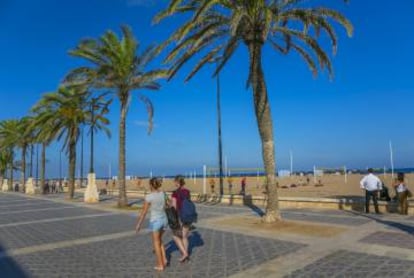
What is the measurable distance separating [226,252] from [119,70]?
14.5m

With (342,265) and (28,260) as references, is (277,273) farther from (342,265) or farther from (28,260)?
(28,260)

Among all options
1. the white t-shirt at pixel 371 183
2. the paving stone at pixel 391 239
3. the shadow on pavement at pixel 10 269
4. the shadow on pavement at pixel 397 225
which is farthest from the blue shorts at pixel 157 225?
the white t-shirt at pixel 371 183

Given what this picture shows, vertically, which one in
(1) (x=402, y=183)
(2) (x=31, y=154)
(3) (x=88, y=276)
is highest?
(2) (x=31, y=154)

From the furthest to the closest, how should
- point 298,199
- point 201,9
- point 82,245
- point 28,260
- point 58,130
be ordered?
point 58,130
point 298,199
point 201,9
point 82,245
point 28,260

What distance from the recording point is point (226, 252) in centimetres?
849

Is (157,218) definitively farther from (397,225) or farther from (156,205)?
(397,225)

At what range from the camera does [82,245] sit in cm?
980

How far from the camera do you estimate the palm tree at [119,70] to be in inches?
819

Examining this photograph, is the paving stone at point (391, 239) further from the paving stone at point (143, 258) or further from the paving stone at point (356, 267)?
the paving stone at point (143, 258)

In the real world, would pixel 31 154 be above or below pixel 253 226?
above

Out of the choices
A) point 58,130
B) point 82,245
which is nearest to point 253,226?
point 82,245

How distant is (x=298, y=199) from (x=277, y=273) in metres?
Result: 12.1

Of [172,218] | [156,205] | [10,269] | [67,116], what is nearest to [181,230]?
[172,218]

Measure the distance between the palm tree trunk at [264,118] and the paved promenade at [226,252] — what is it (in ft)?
4.61
